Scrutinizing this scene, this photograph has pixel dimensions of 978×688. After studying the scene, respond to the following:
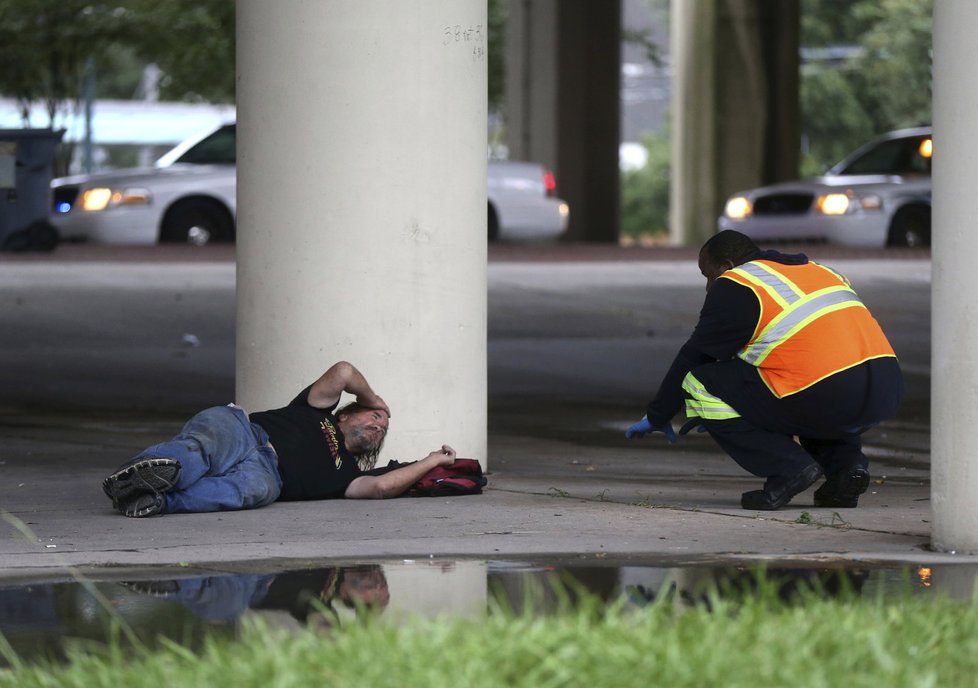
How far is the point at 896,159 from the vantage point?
25.1 metres

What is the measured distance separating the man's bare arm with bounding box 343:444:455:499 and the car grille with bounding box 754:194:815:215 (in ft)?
55.3

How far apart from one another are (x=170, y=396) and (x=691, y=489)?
4.84 meters

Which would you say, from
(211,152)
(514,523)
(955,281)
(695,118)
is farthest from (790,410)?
(695,118)

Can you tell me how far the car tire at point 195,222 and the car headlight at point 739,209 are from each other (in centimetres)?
672

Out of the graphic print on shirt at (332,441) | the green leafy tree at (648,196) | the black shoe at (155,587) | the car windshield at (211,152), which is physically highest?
the car windshield at (211,152)

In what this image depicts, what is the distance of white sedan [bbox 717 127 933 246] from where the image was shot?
946 inches

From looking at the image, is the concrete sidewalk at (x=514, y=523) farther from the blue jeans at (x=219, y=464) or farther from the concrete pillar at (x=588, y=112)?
the concrete pillar at (x=588, y=112)

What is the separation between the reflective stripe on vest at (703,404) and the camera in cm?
794

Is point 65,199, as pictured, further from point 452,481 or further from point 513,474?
point 452,481

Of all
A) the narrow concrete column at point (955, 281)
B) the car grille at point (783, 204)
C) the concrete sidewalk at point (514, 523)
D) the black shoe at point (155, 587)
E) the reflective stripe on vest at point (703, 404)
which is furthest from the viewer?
the car grille at point (783, 204)

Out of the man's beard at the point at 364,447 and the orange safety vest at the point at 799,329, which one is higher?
the orange safety vest at the point at 799,329

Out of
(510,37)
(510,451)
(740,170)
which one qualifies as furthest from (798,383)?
(510,37)

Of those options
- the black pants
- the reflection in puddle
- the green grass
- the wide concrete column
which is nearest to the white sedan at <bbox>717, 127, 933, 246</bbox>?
the wide concrete column

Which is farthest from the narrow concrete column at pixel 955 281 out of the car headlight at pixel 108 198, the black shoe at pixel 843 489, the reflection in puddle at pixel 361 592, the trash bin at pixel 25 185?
the car headlight at pixel 108 198
